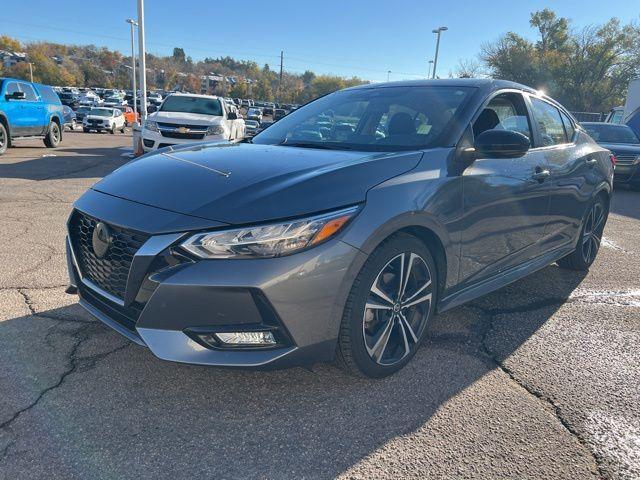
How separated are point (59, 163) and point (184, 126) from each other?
3.36 metres

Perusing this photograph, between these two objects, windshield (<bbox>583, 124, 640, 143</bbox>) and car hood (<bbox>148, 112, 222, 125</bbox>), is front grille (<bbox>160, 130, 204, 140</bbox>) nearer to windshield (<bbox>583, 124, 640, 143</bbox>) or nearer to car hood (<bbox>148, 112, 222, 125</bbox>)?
car hood (<bbox>148, 112, 222, 125</bbox>)

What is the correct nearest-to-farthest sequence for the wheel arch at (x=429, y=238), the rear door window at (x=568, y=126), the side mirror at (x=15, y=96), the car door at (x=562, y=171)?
1. the wheel arch at (x=429, y=238)
2. the car door at (x=562, y=171)
3. the rear door window at (x=568, y=126)
4. the side mirror at (x=15, y=96)

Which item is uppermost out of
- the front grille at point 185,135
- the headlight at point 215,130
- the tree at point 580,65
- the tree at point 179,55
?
the tree at point 179,55

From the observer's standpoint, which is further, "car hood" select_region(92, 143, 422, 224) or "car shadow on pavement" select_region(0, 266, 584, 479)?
"car hood" select_region(92, 143, 422, 224)

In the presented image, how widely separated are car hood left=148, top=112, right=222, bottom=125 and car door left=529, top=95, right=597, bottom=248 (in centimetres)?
834

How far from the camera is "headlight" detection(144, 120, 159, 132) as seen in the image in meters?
10.8

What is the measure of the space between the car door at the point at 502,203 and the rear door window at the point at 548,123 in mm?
178

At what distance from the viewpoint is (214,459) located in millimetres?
2070

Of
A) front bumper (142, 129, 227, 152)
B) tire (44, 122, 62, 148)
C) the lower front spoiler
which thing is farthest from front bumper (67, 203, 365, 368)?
tire (44, 122, 62, 148)

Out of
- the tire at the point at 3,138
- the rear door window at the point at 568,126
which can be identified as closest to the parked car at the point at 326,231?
the rear door window at the point at 568,126

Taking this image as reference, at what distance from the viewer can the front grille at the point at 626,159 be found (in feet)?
39.1

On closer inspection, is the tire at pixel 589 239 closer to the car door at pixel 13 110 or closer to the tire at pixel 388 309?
the tire at pixel 388 309

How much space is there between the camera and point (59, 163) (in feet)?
38.2

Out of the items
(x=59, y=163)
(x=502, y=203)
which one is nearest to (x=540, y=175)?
(x=502, y=203)
